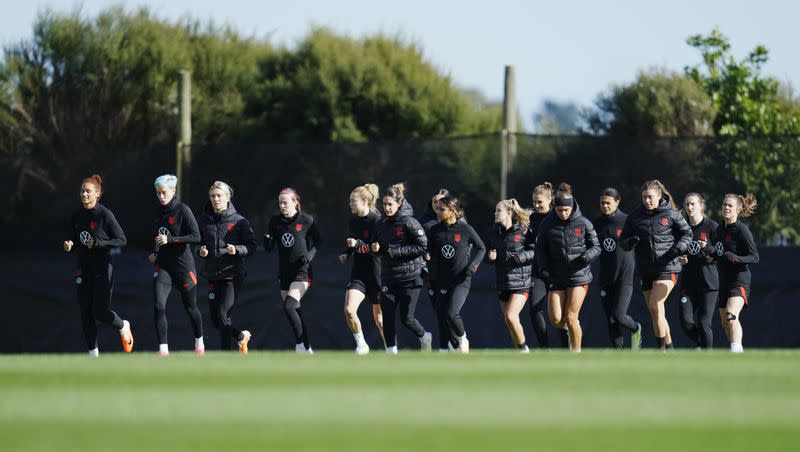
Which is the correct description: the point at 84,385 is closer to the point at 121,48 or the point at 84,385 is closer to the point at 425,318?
the point at 425,318

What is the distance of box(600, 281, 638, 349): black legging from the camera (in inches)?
643

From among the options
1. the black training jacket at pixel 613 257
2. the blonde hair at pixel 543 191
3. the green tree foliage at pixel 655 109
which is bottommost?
the black training jacket at pixel 613 257

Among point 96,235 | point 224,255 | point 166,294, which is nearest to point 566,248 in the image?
point 224,255

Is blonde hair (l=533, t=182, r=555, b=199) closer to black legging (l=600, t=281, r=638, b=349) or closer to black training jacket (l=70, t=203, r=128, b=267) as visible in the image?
black legging (l=600, t=281, r=638, b=349)

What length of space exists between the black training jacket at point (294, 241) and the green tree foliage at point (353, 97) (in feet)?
81.1

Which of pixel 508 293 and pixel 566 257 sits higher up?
pixel 566 257

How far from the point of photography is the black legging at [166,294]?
15.6 meters

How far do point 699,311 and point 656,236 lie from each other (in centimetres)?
95

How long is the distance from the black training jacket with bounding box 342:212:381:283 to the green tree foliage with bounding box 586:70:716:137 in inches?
716

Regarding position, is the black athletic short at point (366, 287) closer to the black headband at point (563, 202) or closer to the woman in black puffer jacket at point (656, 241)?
the black headband at point (563, 202)

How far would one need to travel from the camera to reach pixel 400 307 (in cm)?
1641

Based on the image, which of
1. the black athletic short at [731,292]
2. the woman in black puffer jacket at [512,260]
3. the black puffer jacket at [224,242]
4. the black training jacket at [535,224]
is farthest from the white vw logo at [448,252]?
the black athletic short at [731,292]

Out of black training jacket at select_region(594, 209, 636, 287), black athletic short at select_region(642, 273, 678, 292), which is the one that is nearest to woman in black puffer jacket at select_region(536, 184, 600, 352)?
black training jacket at select_region(594, 209, 636, 287)

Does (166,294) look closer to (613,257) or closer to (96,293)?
(96,293)
